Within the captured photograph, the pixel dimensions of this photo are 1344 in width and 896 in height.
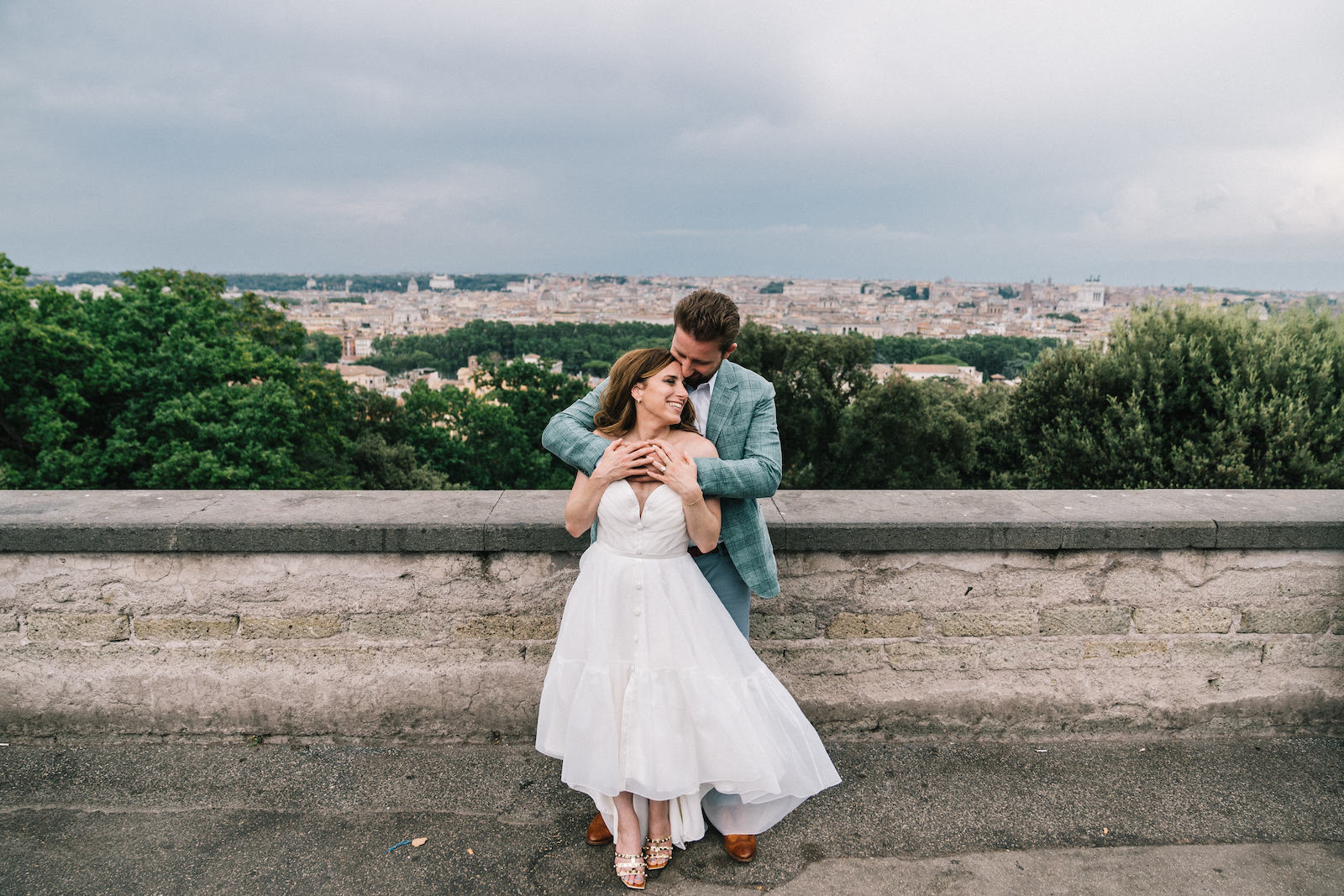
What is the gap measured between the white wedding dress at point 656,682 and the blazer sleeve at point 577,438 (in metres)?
0.12

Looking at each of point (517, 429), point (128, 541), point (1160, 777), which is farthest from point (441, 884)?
point (517, 429)

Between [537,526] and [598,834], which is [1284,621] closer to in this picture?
[598,834]

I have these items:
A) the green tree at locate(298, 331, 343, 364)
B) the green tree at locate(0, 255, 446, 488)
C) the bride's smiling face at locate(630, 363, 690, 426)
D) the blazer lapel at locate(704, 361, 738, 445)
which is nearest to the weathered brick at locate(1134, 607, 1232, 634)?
the blazer lapel at locate(704, 361, 738, 445)

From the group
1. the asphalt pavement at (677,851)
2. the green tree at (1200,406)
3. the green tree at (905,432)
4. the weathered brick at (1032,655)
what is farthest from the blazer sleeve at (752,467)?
the green tree at (905,432)

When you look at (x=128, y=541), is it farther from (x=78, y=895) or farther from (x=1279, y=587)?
(x=1279, y=587)

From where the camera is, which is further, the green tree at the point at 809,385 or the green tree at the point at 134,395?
the green tree at the point at 809,385

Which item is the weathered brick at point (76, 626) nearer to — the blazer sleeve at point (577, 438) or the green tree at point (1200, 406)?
the blazer sleeve at point (577, 438)

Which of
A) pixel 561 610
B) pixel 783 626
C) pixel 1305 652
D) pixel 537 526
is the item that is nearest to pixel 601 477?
pixel 537 526

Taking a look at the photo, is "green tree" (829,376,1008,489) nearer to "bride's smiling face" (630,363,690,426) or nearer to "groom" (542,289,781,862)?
"groom" (542,289,781,862)

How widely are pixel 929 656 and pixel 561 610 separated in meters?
1.41

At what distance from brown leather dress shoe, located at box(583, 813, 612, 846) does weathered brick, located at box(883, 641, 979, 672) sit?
1.23 meters

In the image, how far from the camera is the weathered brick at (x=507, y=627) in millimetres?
2980

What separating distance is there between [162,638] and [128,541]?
15.5 inches

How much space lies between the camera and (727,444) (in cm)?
248
